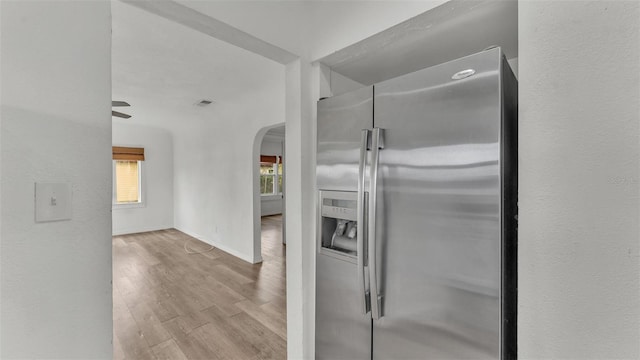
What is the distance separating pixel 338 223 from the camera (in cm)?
154

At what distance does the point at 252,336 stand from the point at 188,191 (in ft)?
13.8

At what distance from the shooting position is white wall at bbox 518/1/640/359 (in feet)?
2.48

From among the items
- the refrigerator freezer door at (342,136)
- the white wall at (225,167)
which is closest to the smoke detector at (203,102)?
the white wall at (225,167)

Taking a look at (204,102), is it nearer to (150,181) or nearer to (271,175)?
(150,181)

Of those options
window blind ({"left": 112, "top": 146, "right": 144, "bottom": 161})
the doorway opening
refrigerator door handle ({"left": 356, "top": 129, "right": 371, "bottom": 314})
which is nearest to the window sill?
window blind ({"left": 112, "top": 146, "right": 144, "bottom": 161})

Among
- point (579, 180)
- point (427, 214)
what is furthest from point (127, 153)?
point (579, 180)

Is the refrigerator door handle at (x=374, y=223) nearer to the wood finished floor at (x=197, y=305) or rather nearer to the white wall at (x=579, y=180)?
the white wall at (x=579, y=180)

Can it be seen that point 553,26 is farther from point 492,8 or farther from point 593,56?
point 492,8

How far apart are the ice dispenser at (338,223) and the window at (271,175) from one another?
645cm

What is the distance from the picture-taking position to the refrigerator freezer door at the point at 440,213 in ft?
3.14

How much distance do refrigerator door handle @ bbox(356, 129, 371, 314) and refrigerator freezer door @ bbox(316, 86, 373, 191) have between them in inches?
2.9

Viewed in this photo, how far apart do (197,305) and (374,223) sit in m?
2.33

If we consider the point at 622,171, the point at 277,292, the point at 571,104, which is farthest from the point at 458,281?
the point at 277,292

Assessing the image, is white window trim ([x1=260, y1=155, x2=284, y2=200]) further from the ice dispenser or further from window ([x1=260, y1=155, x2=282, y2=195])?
the ice dispenser
